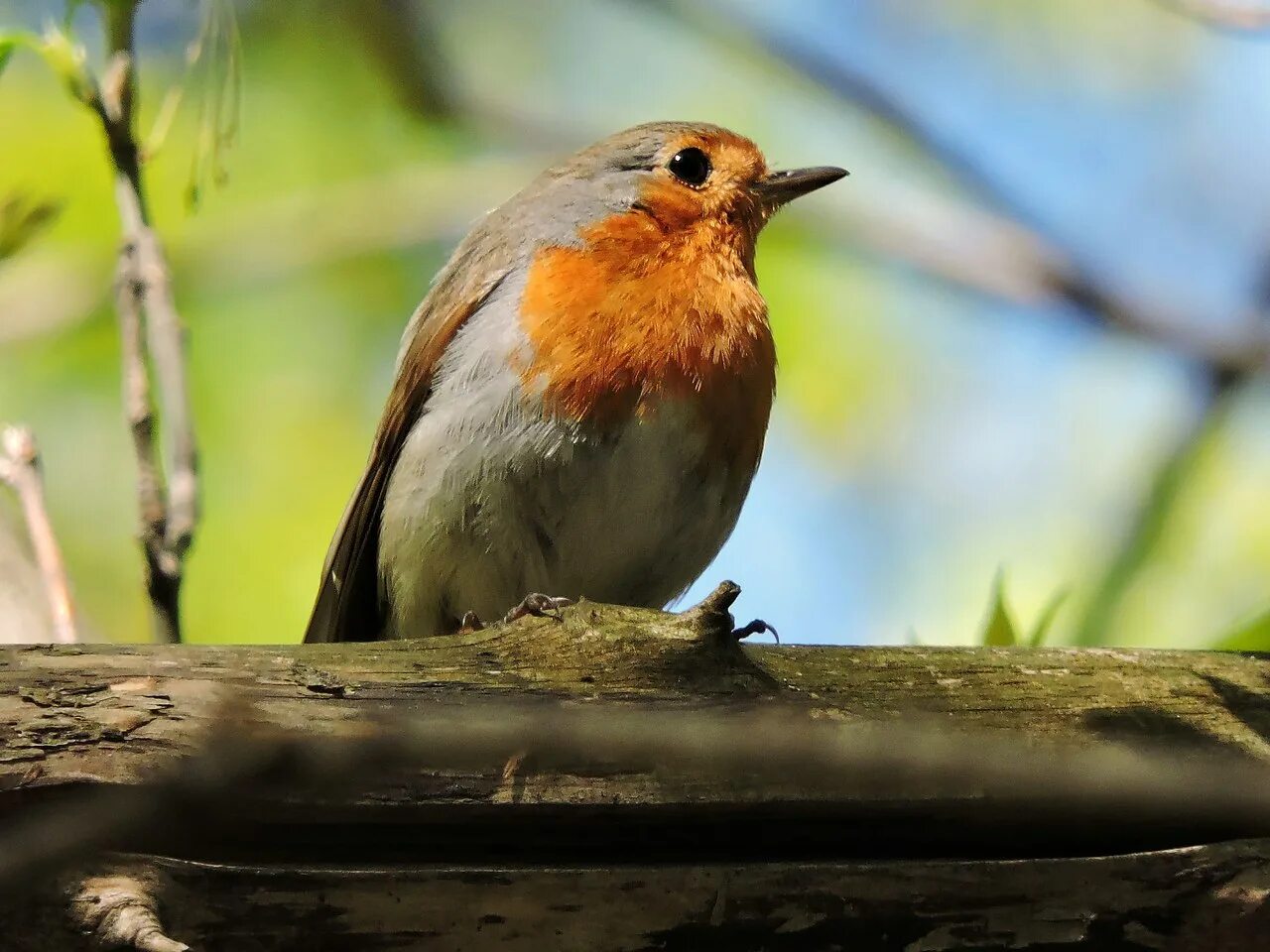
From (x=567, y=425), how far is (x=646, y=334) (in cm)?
30

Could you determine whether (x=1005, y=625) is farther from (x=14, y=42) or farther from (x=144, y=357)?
(x=14, y=42)

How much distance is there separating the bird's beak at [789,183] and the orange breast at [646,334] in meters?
0.43

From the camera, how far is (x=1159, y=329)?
426cm

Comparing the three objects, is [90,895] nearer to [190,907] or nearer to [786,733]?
[190,907]

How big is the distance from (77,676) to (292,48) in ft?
13.1

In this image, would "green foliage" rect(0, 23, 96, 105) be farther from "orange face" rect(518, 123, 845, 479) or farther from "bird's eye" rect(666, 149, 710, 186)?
"bird's eye" rect(666, 149, 710, 186)

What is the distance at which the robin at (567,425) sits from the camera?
124 inches

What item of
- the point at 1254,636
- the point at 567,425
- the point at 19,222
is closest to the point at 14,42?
the point at 19,222

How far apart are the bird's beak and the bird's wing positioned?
87 cm

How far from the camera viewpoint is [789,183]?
404cm

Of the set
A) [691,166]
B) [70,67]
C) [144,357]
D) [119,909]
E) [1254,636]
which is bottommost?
[119,909]

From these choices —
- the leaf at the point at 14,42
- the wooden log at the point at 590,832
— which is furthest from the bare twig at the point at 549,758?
the leaf at the point at 14,42

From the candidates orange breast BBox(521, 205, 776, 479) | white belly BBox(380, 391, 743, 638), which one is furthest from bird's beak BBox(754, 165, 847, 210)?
white belly BBox(380, 391, 743, 638)

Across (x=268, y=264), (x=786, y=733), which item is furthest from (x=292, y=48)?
(x=786, y=733)
